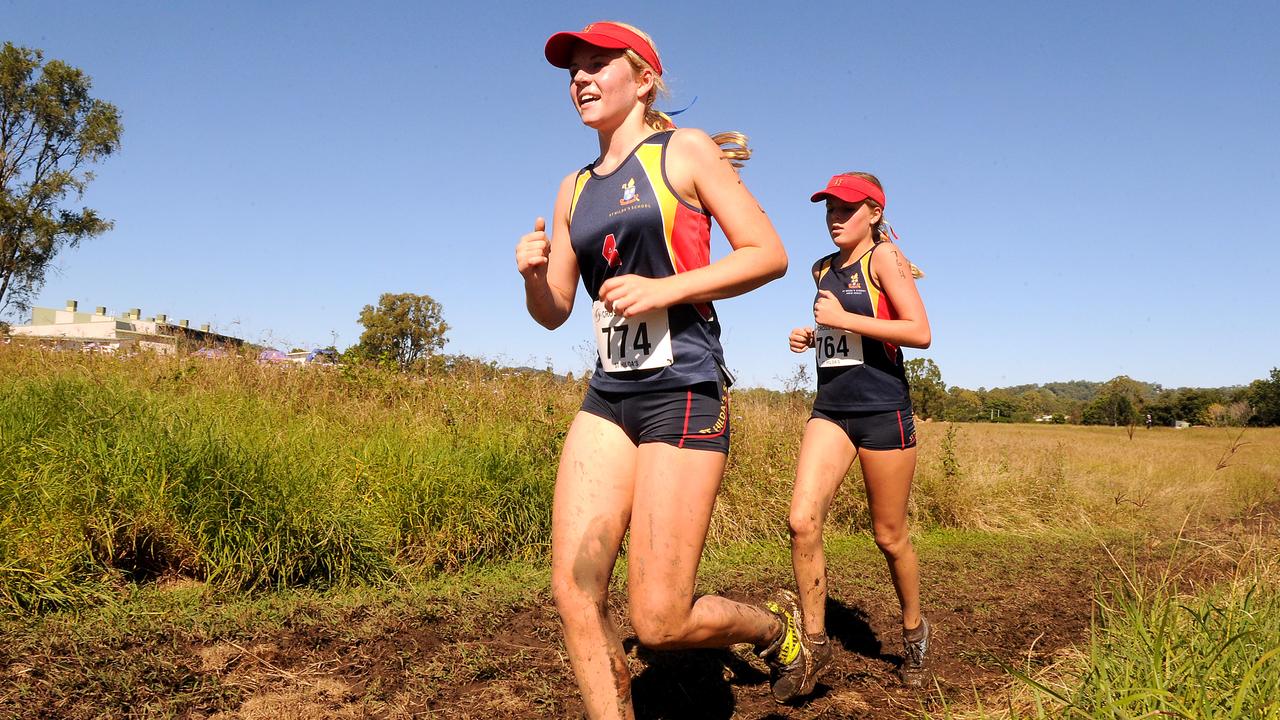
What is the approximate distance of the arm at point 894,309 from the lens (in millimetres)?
3791

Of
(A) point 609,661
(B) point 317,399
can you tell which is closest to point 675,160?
(A) point 609,661

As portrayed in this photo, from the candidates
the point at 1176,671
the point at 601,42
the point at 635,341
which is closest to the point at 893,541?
the point at 1176,671

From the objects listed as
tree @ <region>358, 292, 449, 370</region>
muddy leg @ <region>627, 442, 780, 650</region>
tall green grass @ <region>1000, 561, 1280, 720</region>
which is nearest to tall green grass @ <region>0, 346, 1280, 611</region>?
tall green grass @ <region>1000, 561, 1280, 720</region>

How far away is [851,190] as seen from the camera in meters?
4.00

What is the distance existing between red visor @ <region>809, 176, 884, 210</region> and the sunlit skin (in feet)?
0.16

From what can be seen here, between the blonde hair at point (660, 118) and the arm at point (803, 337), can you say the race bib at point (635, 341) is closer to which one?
the blonde hair at point (660, 118)

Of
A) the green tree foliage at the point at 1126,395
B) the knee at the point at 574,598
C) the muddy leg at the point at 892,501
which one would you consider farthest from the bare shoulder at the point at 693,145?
the green tree foliage at the point at 1126,395

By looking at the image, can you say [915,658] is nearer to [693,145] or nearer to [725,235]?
[725,235]

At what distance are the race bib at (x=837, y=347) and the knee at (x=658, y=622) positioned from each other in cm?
185

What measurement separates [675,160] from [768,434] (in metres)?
6.43

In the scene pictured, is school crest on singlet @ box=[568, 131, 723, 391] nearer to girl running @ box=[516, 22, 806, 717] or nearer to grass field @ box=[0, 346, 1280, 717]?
girl running @ box=[516, 22, 806, 717]

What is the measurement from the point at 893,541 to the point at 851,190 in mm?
1665

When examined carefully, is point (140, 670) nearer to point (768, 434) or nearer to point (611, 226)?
point (611, 226)

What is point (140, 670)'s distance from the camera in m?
3.28
